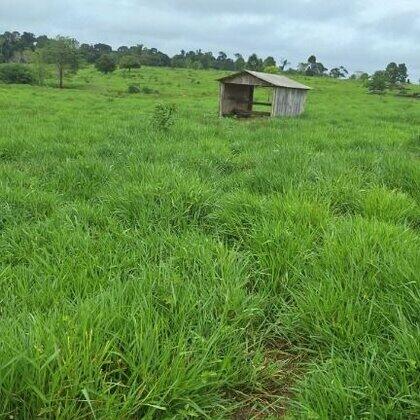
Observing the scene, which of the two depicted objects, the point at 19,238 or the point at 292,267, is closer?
the point at 292,267

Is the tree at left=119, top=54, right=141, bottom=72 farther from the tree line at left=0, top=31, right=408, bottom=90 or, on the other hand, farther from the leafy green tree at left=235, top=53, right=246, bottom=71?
the leafy green tree at left=235, top=53, right=246, bottom=71

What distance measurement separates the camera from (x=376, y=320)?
2684mm

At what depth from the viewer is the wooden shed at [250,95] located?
75.5ft

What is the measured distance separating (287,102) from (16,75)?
3724cm

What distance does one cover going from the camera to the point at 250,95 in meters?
26.0

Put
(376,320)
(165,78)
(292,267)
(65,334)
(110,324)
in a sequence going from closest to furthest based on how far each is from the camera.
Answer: (65,334) → (110,324) → (376,320) → (292,267) → (165,78)

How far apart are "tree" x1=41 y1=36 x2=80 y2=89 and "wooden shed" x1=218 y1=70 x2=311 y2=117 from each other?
3371cm

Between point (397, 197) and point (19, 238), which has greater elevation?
point (397, 197)

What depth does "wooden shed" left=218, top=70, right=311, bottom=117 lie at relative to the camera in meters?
23.0

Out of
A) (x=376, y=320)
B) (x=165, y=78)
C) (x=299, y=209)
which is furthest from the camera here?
(x=165, y=78)

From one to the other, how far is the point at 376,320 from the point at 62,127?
36.3ft

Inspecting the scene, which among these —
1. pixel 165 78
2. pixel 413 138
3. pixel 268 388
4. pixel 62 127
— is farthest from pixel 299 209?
pixel 165 78

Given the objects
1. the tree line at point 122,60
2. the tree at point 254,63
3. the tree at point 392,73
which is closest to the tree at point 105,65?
the tree line at point 122,60

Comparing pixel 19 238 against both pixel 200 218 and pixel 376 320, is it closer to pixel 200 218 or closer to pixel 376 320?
pixel 200 218
